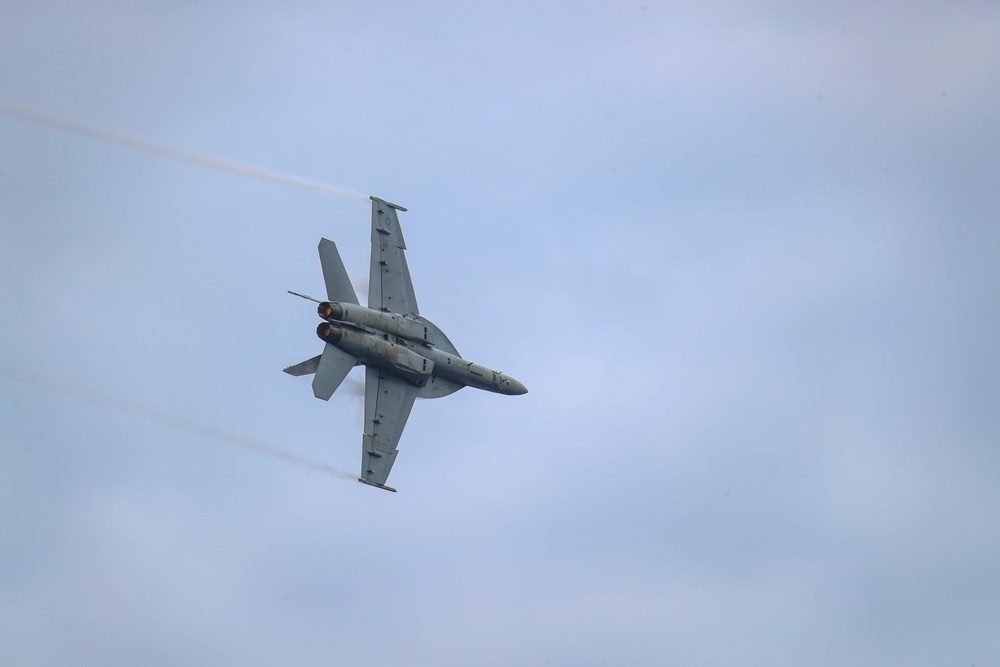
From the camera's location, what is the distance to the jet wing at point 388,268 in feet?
219

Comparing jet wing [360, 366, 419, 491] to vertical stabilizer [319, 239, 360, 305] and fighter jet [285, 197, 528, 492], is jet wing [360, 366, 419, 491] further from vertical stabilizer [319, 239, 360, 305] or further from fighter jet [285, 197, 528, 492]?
vertical stabilizer [319, 239, 360, 305]

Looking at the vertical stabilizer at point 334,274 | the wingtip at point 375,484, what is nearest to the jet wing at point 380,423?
the wingtip at point 375,484

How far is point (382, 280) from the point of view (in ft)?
221

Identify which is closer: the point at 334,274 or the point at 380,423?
the point at 334,274

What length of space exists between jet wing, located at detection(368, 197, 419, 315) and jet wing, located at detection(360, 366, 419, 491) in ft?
9.51

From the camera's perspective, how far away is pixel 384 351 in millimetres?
64875

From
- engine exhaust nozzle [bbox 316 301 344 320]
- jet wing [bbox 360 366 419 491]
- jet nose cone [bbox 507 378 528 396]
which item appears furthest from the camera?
jet nose cone [bbox 507 378 528 396]

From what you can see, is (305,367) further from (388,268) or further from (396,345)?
(388,268)

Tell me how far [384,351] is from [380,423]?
3.41 meters

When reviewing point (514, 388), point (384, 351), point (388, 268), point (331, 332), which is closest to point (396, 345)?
point (384, 351)

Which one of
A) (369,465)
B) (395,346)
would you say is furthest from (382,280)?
(369,465)

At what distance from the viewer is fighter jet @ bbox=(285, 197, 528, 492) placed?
63.7m

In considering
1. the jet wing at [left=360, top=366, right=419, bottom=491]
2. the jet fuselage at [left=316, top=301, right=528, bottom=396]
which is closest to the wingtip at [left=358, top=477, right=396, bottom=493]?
the jet wing at [left=360, top=366, right=419, bottom=491]

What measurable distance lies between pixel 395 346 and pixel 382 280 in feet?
10.9
